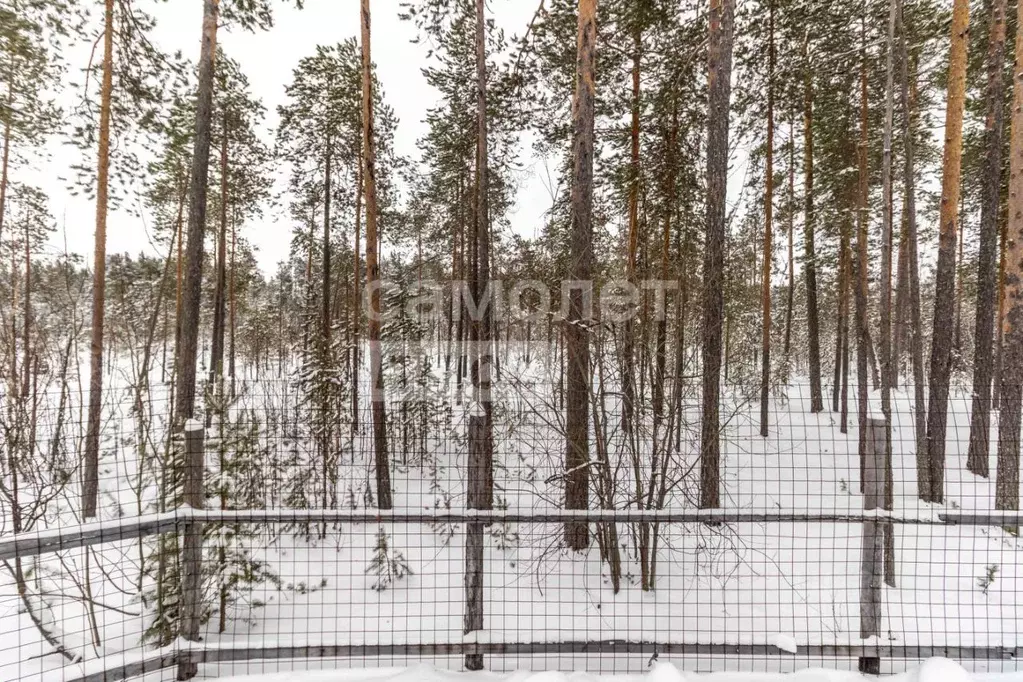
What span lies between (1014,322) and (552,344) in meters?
6.38

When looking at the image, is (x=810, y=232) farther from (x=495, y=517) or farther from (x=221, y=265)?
(x=221, y=265)

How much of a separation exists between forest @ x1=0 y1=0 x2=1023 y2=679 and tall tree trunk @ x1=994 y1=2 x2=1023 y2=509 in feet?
0.15

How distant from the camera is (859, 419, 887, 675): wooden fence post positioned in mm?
2770

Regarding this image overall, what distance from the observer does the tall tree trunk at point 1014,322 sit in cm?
602

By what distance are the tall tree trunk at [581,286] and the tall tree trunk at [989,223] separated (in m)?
5.52

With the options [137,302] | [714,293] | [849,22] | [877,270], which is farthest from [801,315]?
[137,302]

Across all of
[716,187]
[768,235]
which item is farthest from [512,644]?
[768,235]

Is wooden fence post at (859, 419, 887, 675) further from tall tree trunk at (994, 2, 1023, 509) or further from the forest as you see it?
tall tree trunk at (994, 2, 1023, 509)

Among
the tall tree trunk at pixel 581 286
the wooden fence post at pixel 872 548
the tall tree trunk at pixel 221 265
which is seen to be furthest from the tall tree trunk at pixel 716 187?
the tall tree trunk at pixel 221 265

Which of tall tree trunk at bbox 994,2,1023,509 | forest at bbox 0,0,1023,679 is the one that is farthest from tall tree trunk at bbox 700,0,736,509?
tall tree trunk at bbox 994,2,1023,509

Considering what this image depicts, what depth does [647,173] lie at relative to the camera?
7590mm

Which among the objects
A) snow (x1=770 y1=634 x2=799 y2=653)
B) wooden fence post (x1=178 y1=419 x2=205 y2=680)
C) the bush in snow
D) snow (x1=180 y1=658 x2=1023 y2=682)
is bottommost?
the bush in snow

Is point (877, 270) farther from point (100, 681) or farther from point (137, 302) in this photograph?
point (137, 302)

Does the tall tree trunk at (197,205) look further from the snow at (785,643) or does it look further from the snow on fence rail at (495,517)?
the snow at (785,643)
